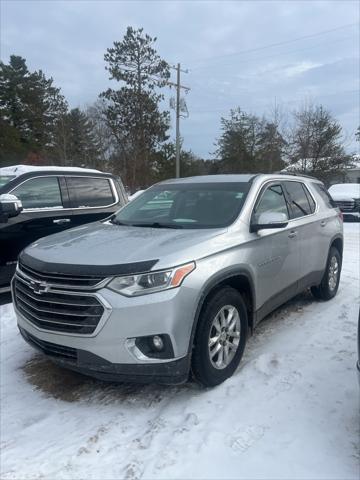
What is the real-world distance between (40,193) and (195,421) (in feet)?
14.9

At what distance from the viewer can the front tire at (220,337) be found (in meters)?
3.38

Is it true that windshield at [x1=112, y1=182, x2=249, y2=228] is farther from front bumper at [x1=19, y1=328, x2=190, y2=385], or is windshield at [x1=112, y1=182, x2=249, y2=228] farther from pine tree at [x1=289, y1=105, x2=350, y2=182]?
pine tree at [x1=289, y1=105, x2=350, y2=182]

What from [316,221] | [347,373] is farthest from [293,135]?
[347,373]

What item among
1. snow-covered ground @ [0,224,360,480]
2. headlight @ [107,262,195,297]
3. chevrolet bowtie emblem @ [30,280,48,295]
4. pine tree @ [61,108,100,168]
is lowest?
snow-covered ground @ [0,224,360,480]

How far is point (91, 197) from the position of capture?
727 centimetres

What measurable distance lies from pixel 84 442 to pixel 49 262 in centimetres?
130

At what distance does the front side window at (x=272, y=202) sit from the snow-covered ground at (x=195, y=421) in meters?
1.36

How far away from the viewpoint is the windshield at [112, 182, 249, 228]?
164 inches

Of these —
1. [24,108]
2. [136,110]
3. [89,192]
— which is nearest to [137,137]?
[136,110]

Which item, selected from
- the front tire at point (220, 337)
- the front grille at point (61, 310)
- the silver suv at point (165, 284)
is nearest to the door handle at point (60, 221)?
the silver suv at point (165, 284)

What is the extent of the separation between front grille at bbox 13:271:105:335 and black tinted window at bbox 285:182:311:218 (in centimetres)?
278

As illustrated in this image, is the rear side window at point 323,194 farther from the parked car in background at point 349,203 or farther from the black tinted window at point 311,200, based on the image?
the parked car in background at point 349,203

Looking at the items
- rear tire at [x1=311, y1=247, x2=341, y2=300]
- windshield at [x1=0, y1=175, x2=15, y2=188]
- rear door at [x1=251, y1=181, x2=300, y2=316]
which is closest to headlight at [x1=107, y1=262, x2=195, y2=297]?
rear door at [x1=251, y1=181, x2=300, y2=316]

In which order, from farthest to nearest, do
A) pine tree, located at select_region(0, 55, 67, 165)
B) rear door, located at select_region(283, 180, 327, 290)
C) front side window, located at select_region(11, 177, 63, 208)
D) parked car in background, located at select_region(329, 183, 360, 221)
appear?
pine tree, located at select_region(0, 55, 67, 165), parked car in background, located at select_region(329, 183, 360, 221), front side window, located at select_region(11, 177, 63, 208), rear door, located at select_region(283, 180, 327, 290)
